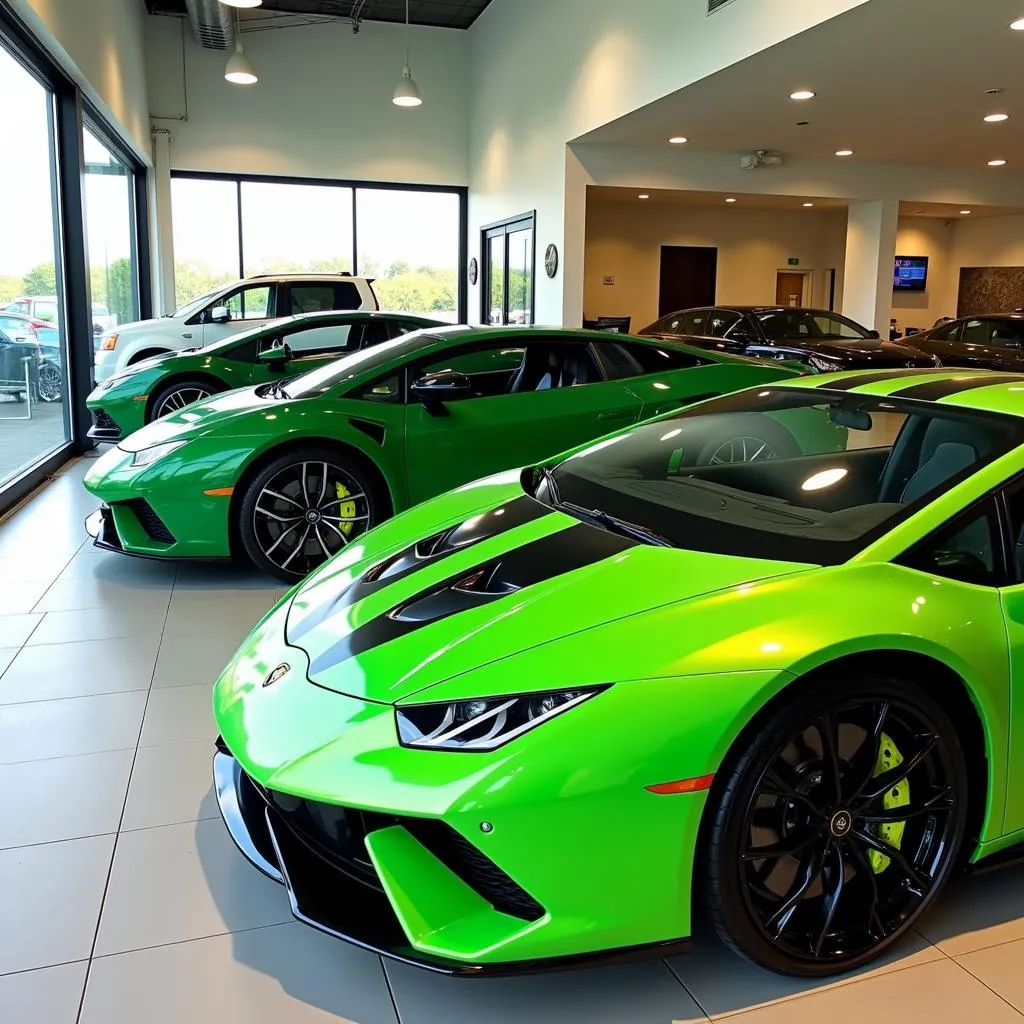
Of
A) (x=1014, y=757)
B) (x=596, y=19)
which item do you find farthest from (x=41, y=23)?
(x=1014, y=757)

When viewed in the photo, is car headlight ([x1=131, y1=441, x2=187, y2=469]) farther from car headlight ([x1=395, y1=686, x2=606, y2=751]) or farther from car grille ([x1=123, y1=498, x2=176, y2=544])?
car headlight ([x1=395, y1=686, x2=606, y2=751])

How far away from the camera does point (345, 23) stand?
14344mm

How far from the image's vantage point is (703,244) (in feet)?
53.9

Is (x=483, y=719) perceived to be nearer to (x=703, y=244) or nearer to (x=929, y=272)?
(x=703, y=244)

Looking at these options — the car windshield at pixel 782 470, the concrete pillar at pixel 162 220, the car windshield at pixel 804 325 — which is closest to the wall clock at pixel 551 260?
the car windshield at pixel 804 325

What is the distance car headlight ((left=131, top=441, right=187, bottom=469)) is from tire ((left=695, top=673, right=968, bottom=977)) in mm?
3142

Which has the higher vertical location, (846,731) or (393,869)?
(846,731)

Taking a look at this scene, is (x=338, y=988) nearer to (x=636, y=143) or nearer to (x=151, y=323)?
(x=151, y=323)

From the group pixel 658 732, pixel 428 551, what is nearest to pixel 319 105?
pixel 428 551

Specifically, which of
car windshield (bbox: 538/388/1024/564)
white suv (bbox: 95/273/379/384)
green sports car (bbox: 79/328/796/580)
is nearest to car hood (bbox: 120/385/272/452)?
green sports car (bbox: 79/328/796/580)

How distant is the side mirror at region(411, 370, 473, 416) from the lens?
413 cm

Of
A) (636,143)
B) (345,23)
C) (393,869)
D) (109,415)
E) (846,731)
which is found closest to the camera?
(393,869)

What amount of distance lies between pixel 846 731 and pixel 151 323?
8915 millimetres

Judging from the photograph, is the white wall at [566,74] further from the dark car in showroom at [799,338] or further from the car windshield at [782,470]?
the car windshield at [782,470]
